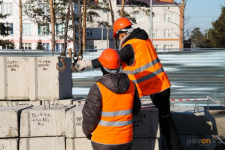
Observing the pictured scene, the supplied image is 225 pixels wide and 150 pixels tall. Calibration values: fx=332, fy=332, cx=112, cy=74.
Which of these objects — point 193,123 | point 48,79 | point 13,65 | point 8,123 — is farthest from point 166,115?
point 13,65

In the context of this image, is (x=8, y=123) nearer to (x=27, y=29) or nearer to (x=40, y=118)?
(x=40, y=118)

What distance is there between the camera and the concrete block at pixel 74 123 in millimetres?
4762

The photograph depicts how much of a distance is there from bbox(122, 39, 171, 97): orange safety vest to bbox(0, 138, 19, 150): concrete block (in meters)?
1.96

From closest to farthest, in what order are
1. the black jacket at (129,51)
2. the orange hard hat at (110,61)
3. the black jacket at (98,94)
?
the black jacket at (98,94), the orange hard hat at (110,61), the black jacket at (129,51)

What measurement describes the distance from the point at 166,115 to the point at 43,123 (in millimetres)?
1883

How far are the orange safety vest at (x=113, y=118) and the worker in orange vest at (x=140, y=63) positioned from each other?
103 centimetres

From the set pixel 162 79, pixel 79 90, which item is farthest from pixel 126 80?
pixel 79 90

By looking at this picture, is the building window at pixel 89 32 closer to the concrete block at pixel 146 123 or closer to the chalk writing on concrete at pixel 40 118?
the chalk writing on concrete at pixel 40 118

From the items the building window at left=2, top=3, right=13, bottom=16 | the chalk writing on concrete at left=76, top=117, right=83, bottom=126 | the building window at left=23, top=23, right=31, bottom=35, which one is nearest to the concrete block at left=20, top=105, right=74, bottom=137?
the chalk writing on concrete at left=76, top=117, right=83, bottom=126

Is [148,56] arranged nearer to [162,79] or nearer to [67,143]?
[162,79]

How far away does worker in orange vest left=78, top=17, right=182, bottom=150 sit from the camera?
15.5ft

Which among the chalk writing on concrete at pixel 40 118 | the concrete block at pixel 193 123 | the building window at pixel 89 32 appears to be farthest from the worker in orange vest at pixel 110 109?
the building window at pixel 89 32

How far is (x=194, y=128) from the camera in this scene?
6.53m

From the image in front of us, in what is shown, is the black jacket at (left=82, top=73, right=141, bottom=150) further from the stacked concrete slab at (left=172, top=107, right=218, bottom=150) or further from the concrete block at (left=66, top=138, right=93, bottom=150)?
the stacked concrete slab at (left=172, top=107, right=218, bottom=150)
